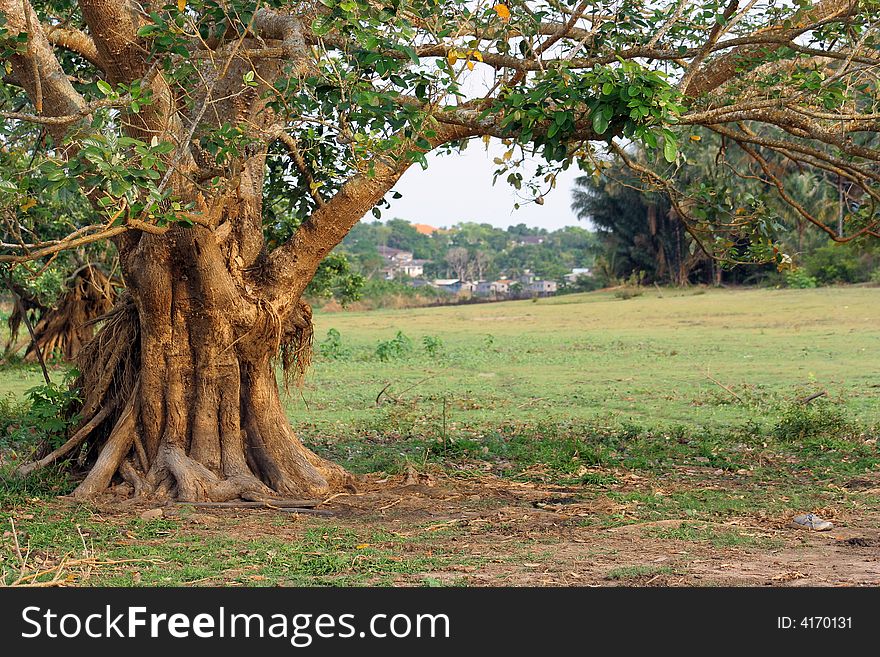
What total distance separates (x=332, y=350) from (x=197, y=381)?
490 inches

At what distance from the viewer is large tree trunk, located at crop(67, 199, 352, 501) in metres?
7.11

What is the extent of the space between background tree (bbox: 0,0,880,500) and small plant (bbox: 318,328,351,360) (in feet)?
36.3

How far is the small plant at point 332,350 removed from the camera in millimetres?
19469

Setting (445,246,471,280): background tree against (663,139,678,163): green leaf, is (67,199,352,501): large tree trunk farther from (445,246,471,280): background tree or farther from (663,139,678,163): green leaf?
(445,246,471,280): background tree

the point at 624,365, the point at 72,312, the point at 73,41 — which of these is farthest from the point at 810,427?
the point at 72,312

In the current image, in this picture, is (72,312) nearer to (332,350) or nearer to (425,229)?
(332,350)

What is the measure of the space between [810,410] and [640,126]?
23.1ft

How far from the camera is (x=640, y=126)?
5.70m

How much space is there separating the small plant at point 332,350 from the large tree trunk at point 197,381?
11.6 meters

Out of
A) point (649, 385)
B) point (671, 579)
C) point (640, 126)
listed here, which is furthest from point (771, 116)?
point (649, 385)

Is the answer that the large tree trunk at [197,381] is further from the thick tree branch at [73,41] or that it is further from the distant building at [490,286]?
the distant building at [490,286]

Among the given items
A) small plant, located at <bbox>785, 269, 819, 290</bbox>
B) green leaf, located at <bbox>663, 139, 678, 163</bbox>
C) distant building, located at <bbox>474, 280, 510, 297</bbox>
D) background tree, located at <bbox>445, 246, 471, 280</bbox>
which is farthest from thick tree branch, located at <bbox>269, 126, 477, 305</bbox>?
background tree, located at <bbox>445, 246, 471, 280</bbox>

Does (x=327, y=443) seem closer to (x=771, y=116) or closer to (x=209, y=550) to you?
(x=209, y=550)

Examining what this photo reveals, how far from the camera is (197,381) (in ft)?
24.5
